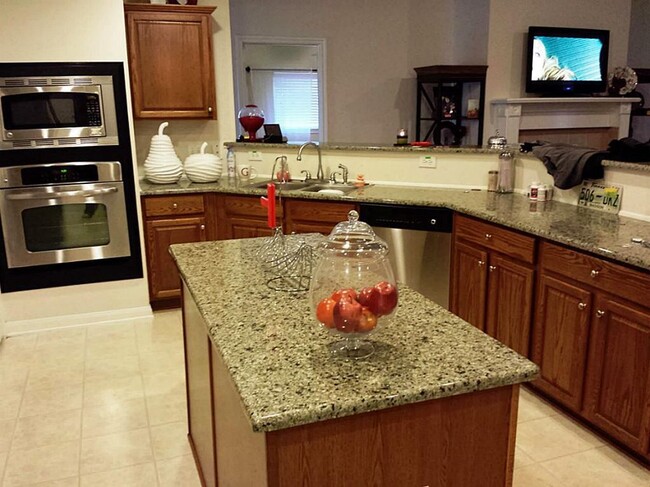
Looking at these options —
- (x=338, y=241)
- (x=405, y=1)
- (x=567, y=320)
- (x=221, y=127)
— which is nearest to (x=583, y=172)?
(x=567, y=320)

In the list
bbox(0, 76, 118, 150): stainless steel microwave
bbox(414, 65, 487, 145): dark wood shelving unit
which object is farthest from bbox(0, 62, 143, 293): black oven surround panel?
bbox(414, 65, 487, 145): dark wood shelving unit

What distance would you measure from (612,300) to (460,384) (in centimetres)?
145

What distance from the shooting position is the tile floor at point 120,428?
7.97ft

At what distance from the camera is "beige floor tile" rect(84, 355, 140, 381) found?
3.36 metres

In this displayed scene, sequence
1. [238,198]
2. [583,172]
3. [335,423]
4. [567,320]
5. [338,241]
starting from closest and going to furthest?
[335,423], [338,241], [567,320], [583,172], [238,198]

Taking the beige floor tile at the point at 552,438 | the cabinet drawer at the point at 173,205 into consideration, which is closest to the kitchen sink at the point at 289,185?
the cabinet drawer at the point at 173,205

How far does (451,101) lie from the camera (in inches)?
275

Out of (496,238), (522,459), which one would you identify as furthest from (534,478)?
(496,238)

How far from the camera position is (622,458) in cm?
250

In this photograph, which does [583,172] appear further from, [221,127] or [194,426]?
[221,127]

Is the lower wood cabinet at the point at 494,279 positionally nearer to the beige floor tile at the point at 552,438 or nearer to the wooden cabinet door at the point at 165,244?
the beige floor tile at the point at 552,438

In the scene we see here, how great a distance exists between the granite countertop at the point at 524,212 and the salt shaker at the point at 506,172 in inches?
2.9

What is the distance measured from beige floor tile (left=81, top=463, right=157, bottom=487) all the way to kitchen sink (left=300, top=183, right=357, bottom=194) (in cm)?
225

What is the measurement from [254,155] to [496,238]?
7.75ft
